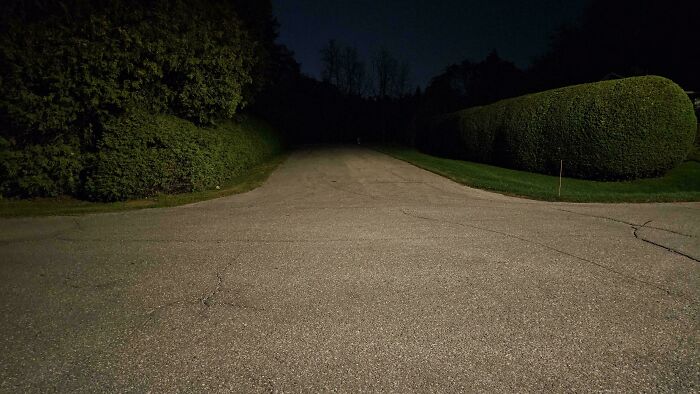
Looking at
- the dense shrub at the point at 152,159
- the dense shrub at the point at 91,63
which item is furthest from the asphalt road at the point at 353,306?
the dense shrub at the point at 91,63

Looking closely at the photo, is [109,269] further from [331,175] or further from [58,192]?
[331,175]

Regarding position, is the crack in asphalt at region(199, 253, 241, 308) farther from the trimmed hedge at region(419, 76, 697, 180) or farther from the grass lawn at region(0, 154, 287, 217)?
the trimmed hedge at region(419, 76, 697, 180)

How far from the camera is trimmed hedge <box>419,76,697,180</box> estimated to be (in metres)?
11.1

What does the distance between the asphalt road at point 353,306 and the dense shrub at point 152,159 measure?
243 cm

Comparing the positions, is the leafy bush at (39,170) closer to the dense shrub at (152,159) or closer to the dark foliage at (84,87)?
the dark foliage at (84,87)

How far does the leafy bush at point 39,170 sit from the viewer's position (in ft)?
28.1

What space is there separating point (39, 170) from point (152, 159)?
8.99 feet

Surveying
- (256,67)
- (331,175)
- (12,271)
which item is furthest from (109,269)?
(256,67)

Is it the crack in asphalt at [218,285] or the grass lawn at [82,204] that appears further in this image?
the grass lawn at [82,204]

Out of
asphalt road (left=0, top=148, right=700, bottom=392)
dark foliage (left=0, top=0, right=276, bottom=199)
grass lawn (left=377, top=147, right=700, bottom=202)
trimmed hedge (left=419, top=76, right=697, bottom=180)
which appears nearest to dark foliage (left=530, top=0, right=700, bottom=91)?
trimmed hedge (left=419, top=76, right=697, bottom=180)

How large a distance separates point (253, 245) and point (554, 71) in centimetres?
3738

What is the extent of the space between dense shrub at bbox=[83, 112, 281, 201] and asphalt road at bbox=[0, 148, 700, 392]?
243 cm

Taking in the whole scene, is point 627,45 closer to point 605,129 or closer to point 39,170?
point 605,129

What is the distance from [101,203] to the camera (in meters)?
8.70
